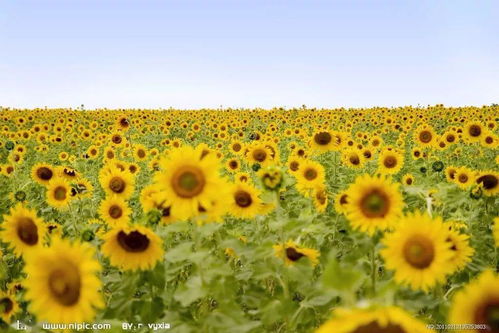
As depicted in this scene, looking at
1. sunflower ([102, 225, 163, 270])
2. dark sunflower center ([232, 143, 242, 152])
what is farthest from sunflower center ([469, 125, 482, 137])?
sunflower ([102, 225, 163, 270])

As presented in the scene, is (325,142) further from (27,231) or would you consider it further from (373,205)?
(27,231)

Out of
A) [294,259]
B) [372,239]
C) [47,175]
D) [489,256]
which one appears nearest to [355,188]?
[372,239]

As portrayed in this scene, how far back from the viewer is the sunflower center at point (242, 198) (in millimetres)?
4500

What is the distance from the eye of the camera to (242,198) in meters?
4.50

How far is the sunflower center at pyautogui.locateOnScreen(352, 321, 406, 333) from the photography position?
4.31ft

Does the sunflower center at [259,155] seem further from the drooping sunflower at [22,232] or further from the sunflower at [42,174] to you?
the drooping sunflower at [22,232]

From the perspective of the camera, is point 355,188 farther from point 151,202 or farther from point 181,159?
point 151,202

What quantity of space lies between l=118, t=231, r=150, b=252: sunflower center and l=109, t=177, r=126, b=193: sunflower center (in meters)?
2.82

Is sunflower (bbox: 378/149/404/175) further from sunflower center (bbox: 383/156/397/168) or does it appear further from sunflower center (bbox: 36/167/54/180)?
sunflower center (bbox: 36/167/54/180)

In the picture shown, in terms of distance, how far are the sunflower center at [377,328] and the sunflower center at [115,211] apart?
396 cm

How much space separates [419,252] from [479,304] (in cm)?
65

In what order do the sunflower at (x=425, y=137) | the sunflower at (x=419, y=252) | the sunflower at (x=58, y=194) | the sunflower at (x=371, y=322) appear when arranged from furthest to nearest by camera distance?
the sunflower at (x=425, y=137) < the sunflower at (x=58, y=194) < the sunflower at (x=419, y=252) < the sunflower at (x=371, y=322)

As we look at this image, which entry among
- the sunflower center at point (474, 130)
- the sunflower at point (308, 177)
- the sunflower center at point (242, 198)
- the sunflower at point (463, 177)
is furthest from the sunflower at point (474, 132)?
the sunflower center at point (242, 198)

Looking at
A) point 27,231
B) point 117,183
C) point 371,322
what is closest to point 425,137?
point 117,183
